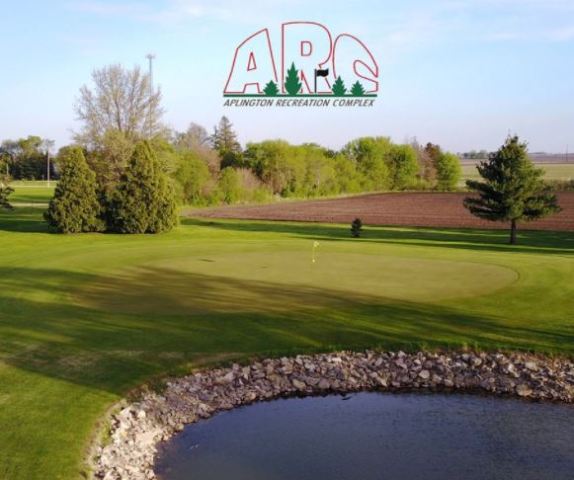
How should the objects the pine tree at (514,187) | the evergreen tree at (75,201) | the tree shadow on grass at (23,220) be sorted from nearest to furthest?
1. the pine tree at (514,187)
2. the evergreen tree at (75,201)
3. the tree shadow on grass at (23,220)

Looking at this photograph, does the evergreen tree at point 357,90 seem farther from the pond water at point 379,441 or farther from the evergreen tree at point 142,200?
the pond water at point 379,441

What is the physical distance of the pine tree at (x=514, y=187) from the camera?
3906cm

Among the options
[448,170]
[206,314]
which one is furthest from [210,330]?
[448,170]

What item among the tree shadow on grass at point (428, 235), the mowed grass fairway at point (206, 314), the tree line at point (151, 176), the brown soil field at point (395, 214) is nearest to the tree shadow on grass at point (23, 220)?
the tree line at point (151, 176)

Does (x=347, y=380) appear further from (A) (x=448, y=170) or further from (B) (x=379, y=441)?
(A) (x=448, y=170)

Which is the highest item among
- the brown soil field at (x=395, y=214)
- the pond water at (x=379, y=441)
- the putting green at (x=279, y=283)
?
the brown soil field at (x=395, y=214)

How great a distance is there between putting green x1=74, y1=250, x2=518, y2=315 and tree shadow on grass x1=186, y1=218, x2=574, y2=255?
11.1 m

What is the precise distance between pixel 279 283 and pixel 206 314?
468 centimetres

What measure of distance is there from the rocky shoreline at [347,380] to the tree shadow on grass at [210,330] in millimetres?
534

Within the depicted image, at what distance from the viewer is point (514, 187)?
39031 millimetres

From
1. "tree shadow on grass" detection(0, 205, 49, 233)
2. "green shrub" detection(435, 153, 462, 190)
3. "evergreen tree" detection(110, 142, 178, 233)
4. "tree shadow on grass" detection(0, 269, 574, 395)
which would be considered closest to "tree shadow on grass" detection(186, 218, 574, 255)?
"evergreen tree" detection(110, 142, 178, 233)

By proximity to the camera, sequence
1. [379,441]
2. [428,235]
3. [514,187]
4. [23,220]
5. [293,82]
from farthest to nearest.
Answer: [23,220] < [428,235] < [293,82] < [514,187] < [379,441]

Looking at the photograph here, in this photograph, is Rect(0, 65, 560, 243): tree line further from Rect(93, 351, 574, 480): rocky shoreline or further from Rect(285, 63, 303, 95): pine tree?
Rect(93, 351, 574, 480): rocky shoreline

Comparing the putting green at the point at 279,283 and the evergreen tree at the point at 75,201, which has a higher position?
the evergreen tree at the point at 75,201
